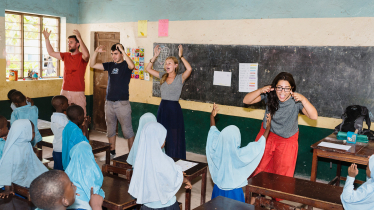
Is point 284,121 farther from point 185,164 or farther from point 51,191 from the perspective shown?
point 51,191

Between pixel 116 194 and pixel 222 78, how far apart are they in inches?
117

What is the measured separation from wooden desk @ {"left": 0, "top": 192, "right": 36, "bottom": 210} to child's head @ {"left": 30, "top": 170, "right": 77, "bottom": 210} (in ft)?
2.79

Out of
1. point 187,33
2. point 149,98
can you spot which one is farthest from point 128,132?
point 187,33

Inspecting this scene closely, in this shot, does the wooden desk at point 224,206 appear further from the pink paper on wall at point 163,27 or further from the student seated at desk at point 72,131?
the pink paper on wall at point 163,27

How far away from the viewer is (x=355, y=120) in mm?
3924

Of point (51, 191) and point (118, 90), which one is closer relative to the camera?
point (51, 191)

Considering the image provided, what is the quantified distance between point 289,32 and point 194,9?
160 cm

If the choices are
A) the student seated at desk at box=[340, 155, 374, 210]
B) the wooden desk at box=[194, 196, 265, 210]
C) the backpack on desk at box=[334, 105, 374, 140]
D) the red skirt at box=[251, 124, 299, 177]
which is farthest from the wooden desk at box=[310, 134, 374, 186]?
the wooden desk at box=[194, 196, 265, 210]

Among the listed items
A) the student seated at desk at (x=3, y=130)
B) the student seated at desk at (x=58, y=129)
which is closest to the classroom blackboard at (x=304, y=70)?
the student seated at desk at (x=58, y=129)

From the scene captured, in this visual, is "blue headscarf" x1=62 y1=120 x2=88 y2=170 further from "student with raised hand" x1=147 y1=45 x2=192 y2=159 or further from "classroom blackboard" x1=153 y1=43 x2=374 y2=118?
"classroom blackboard" x1=153 y1=43 x2=374 y2=118

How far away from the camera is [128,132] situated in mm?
4883

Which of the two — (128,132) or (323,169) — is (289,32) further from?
(128,132)

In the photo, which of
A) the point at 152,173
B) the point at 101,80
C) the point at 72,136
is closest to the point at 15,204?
the point at 72,136

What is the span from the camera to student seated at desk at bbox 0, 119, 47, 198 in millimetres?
2746
